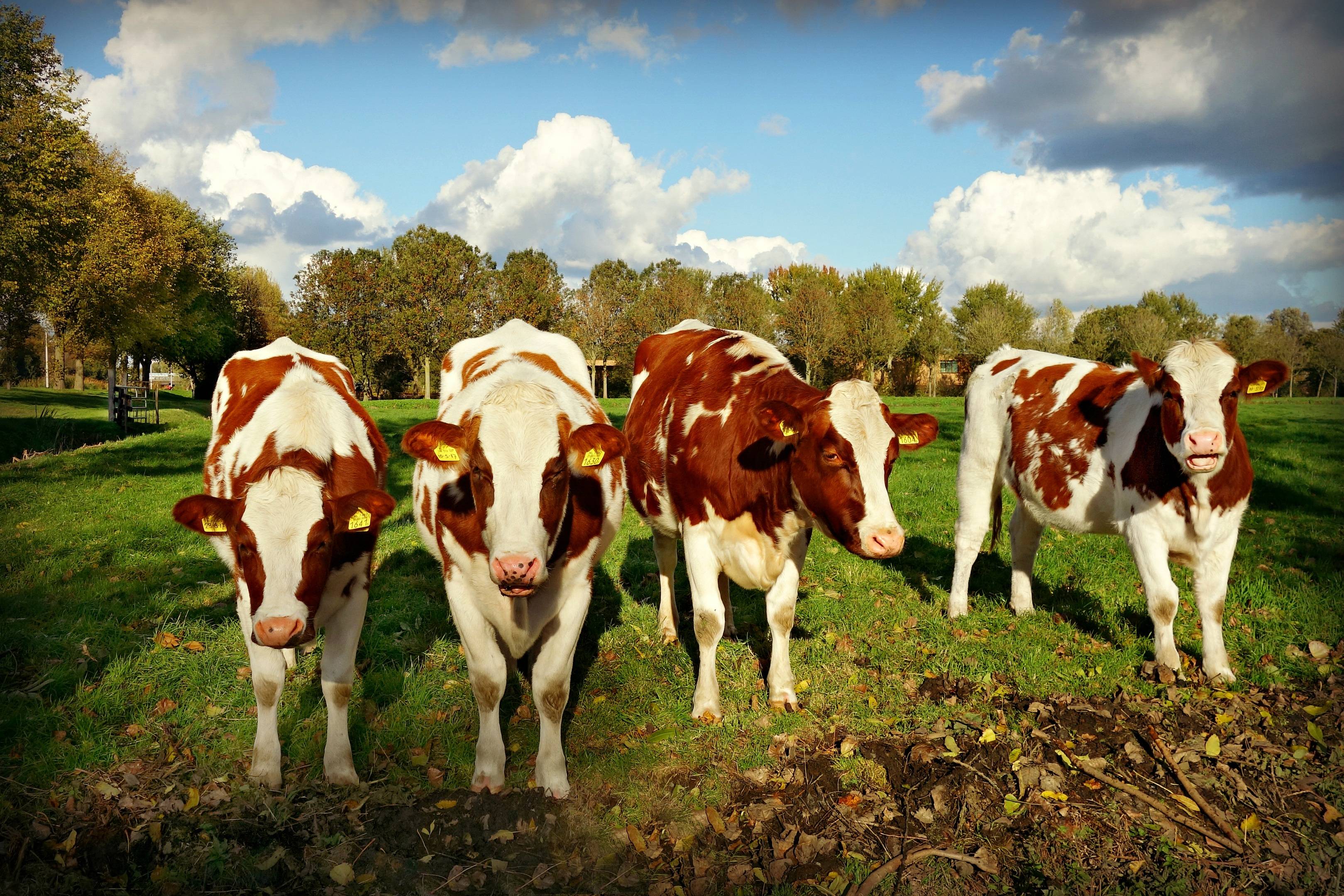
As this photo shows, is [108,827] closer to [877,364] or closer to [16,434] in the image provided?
[16,434]

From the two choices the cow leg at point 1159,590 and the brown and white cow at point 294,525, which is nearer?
the brown and white cow at point 294,525

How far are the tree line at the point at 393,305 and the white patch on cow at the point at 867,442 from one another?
17435mm

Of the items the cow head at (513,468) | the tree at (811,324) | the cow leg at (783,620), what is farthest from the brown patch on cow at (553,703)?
the tree at (811,324)

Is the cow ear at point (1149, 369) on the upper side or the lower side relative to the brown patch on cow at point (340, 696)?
upper

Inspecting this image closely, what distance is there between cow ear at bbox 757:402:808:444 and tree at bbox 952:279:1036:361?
2206 inches

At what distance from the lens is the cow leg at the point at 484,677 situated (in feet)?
14.4

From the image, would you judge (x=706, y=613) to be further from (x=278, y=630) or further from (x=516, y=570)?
(x=278, y=630)

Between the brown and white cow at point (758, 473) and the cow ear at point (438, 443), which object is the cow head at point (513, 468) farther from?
the brown and white cow at point (758, 473)

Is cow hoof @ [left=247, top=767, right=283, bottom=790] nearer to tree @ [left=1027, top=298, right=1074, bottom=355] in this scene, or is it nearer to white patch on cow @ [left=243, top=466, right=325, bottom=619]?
white patch on cow @ [left=243, top=466, right=325, bottom=619]

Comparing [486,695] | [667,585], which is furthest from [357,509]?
[667,585]

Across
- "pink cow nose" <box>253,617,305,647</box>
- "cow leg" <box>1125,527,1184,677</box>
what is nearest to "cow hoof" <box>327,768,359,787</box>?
"pink cow nose" <box>253,617,305,647</box>

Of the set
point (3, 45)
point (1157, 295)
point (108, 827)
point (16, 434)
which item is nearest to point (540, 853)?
point (108, 827)

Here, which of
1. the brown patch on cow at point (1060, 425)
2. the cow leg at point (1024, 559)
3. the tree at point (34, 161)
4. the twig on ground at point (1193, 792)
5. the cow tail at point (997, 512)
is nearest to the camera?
the twig on ground at point (1193, 792)

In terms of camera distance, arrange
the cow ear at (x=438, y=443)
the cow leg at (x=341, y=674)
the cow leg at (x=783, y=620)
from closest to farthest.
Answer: the cow ear at (x=438, y=443) < the cow leg at (x=341, y=674) < the cow leg at (x=783, y=620)
